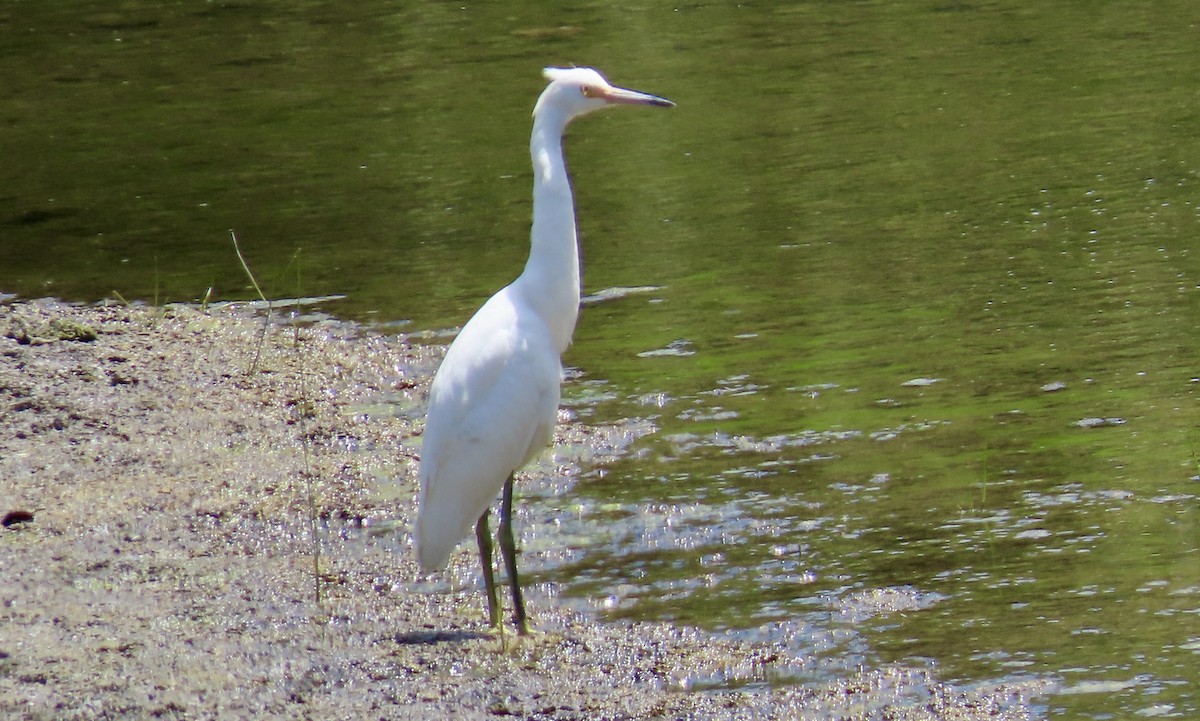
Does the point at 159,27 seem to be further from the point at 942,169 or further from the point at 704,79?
the point at 942,169

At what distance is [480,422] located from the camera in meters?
5.00

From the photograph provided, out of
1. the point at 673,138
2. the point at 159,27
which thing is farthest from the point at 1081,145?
the point at 159,27

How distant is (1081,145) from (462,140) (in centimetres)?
461

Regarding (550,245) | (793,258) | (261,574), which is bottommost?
(793,258)

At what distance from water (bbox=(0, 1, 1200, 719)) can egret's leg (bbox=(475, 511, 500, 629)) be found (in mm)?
352

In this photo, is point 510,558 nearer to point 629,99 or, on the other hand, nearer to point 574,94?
point 574,94

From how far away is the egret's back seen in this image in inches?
195

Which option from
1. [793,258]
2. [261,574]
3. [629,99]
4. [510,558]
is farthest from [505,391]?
[793,258]

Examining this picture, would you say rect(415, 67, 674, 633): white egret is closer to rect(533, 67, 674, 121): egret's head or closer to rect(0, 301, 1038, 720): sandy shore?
rect(533, 67, 674, 121): egret's head

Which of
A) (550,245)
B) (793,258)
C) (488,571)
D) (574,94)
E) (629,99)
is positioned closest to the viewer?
(488,571)

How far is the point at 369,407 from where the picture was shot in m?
7.09

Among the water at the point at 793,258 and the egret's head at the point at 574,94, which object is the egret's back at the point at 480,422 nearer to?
the water at the point at 793,258

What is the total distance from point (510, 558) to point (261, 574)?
0.86 m

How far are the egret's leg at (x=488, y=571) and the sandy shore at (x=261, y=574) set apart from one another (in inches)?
3.3
